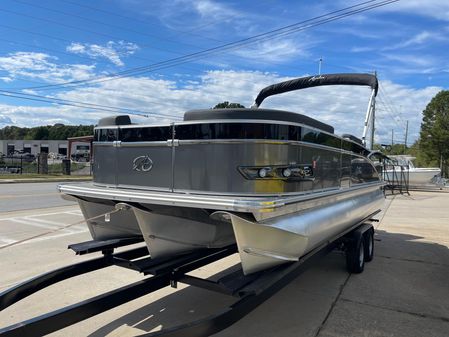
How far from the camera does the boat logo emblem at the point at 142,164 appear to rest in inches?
168

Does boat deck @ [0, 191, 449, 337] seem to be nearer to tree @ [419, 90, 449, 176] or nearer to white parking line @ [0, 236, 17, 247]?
white parking line @ [0, 236, 17, 247]

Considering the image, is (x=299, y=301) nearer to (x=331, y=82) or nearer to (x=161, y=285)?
(x=161, y=285)

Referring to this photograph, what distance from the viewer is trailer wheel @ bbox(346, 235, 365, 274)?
625 cm

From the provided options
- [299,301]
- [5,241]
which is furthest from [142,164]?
[5,241]

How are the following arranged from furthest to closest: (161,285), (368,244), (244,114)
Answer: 1. (368,244)
2. (161,285)
3. (244,114)

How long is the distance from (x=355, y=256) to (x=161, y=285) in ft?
11.1

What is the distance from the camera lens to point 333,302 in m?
5.11

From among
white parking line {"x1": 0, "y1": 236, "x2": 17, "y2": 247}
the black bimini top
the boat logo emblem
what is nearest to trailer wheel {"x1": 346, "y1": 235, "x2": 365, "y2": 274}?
the black bimini top

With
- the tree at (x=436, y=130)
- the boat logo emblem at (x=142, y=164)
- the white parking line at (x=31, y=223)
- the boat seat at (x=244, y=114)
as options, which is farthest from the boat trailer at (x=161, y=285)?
the tree at (x=436, y=130)

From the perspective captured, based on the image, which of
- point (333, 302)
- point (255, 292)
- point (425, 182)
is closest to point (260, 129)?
point (255, 292)

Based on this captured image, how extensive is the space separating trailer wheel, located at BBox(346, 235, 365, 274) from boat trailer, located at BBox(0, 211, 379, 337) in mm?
1060

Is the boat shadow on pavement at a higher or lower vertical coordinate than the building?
lower

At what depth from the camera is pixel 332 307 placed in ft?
16.2

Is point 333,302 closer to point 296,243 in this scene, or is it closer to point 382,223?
point 296,243
